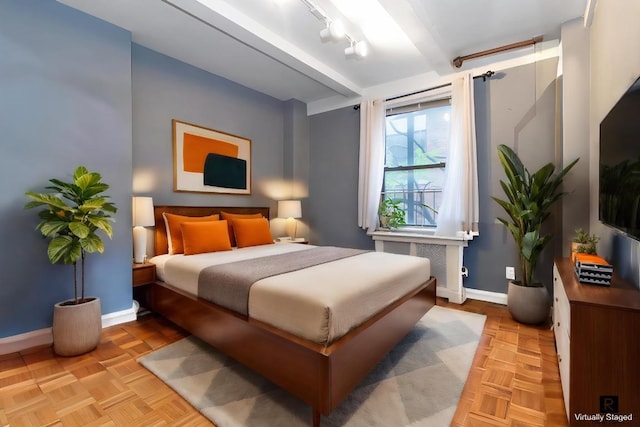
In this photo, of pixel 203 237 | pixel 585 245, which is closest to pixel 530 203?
pixel 585 245

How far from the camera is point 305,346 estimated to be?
1.44 m

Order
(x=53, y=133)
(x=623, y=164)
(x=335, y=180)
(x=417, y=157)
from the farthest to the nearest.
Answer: (x=335, y=180) → (x=417, y=157) → (x=53, y=133) → (x=623, y=164)

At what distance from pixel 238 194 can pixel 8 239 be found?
228 cm

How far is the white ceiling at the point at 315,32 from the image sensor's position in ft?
8.00

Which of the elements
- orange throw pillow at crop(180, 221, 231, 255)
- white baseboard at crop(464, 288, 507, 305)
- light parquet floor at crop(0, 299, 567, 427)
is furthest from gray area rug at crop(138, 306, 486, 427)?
Answer: white baseboard at crop(464, 288, 507, 305)

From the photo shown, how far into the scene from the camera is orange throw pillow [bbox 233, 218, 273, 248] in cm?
347

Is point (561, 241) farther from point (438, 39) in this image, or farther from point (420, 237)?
point (438, 39)

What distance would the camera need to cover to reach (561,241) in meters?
2.82

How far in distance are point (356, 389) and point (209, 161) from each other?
3.05 m

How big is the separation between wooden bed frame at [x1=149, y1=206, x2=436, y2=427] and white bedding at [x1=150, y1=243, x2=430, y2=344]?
2.3 inches

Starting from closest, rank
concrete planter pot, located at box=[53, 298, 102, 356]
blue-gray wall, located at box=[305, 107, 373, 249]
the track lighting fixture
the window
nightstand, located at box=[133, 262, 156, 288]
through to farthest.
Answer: concrete planter pot, located at box=[53, 298, 102, 356]
the track lighting fixture
nightstand, located at box=[133, 262, 156, 288]
the window
blue-gray wall, located at box=[305, 107, 373, 249]

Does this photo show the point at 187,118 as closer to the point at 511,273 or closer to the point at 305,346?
the point at 305,346

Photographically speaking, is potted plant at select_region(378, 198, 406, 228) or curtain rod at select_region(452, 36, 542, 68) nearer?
curtain rod at select_region(452, 36, 542, 68)

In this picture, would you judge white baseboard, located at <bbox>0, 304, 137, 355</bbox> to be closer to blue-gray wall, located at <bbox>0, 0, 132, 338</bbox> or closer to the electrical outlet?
blue-gray wall, located at <bbox>0, 0, 132, 338</bbox>
